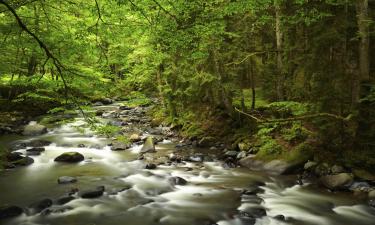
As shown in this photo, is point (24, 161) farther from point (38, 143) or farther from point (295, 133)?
point (295, 133)

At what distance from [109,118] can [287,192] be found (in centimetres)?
1686

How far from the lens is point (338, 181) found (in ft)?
34.4

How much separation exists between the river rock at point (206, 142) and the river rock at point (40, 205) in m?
8.11

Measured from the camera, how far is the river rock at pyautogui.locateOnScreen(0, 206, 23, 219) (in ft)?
29.1

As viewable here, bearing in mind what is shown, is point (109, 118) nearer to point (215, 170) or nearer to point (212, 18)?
point (215, 170)

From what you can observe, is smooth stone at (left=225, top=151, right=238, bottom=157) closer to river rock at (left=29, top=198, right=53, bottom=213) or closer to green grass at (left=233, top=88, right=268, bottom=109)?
green grass at (left=233, top=88, right=268, bottom=109)

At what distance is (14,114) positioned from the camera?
76.2 ft

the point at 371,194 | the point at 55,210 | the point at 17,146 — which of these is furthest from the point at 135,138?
the point at 371,194

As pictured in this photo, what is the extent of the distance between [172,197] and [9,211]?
4420 millimetres

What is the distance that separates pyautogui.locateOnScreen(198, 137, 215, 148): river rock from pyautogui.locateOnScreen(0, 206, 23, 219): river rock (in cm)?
891

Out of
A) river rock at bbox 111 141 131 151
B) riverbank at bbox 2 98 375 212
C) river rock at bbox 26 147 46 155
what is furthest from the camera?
river rock at bbox 111 141 131 151

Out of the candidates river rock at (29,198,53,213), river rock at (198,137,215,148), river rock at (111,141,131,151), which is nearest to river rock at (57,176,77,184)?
river rock at (29,198,53,213)

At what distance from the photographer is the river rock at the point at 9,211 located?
29.1 feet

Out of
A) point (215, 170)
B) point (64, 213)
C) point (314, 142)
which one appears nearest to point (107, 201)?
point (64, 213)
